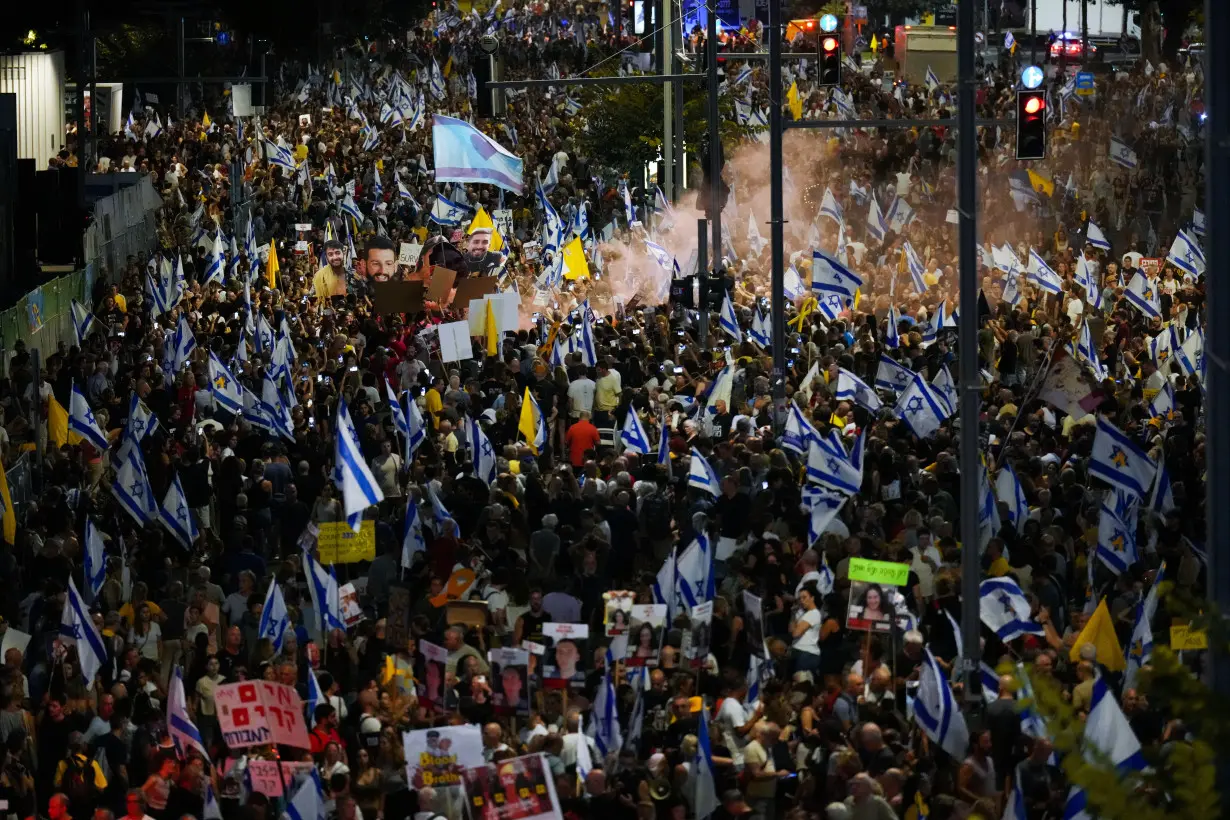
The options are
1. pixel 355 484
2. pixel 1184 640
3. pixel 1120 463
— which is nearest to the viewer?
pixel 1184 640

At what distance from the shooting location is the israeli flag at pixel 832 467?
18391mm

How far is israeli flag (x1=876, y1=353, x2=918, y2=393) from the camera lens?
23.2 m

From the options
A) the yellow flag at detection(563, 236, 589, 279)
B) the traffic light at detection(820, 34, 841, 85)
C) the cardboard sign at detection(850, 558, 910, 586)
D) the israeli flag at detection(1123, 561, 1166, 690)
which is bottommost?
the israeli flag at detection(1123, 561, 1166, 690)

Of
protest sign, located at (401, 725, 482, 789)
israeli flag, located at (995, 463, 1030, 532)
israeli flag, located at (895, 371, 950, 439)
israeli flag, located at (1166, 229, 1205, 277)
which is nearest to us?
protest sign, located at (401, 725, 482, 789)

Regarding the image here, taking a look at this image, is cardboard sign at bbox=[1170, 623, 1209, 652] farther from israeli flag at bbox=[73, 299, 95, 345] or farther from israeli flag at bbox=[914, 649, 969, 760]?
israeli flag at bbox=[73, 299, 95, 345]

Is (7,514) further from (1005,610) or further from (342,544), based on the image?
(1005,610)

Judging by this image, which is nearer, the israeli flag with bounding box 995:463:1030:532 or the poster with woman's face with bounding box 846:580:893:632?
the poster with woman's face with bounding box 846:580:893:632

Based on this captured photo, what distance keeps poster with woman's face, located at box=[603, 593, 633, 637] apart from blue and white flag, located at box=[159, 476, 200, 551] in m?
5.37

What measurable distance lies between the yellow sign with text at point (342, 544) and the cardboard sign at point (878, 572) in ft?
12.6

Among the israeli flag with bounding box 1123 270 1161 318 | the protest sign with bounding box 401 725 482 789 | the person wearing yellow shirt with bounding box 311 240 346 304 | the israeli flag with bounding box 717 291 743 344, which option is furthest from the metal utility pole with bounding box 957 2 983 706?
the person wearing yellow shirt with bounding box 311 240 346 304

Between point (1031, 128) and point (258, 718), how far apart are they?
35.4ft

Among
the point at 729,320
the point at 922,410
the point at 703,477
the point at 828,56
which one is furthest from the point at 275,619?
the point at 828,56

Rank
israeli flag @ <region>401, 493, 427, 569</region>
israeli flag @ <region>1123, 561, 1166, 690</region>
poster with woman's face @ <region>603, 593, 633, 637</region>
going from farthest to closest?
israeli flag @ <region>401, 493, 427, 569</region>, poster with woman's face @ <region>603, 593, 633, 637</region>, israeli flag @ <region>1123, 561, 1166, 690</region>

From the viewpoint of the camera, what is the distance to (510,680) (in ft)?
45.6
